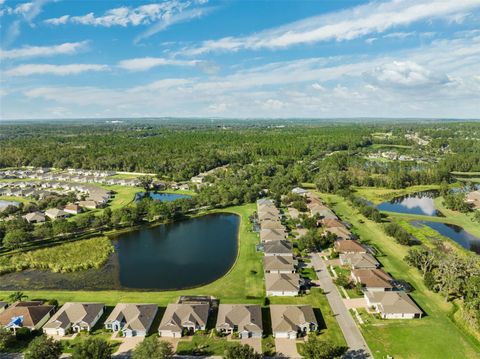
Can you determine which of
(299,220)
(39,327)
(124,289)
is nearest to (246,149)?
(299,220)

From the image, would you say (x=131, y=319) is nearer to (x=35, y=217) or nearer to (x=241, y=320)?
(x=241, y=320)

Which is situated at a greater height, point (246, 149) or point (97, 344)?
point (246, 149)

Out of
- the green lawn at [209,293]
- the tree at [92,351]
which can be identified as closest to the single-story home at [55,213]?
the green lawn at [209,293]

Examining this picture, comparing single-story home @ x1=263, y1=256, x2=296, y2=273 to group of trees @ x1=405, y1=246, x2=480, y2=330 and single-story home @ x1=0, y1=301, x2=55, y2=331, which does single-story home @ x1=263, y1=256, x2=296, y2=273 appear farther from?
single-story home @ x1=0, y1=301, x2=55, y2=331

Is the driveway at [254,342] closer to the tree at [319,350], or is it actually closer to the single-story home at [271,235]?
the tree at [319,350]

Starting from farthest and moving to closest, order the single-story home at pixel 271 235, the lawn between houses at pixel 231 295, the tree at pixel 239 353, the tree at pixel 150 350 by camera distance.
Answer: the single-story home at pixel 271 235 → the lawn between houses at pixel 231 295 → the tree at pixel 239 353 → the tree at pixel 150 350

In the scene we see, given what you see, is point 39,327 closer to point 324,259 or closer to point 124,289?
point 124,289

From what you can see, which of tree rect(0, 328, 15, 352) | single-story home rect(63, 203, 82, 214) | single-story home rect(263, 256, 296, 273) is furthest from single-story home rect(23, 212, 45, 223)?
single-story home rect(263, 256, 296, 273)
